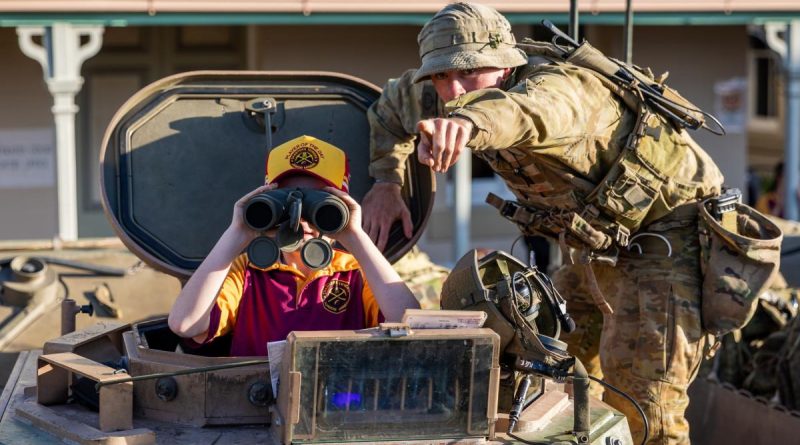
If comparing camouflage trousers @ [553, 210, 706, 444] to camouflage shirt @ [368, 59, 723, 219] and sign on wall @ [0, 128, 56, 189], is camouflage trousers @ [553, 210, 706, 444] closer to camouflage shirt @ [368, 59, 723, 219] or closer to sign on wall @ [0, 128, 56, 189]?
camouflage shirt @ [368, 59, 723, 219]

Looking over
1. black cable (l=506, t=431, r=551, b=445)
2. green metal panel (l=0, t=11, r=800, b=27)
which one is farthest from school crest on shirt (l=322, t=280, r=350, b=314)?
green metal panel (l=0, t=11, r=800, b=27)

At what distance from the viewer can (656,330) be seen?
5883mm

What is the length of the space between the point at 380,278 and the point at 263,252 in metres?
0.48

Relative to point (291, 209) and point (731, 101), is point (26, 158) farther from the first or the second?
point (291, 209)

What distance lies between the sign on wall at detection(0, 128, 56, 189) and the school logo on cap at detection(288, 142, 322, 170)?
10550mm

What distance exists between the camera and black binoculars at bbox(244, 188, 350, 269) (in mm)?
4371

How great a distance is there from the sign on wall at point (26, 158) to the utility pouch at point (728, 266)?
33.4ft

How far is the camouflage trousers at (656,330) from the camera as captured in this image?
585 centimetres

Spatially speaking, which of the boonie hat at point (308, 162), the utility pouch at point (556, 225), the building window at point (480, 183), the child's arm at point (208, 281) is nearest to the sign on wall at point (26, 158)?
the building window at point (480, 183)

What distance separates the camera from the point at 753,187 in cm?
1802

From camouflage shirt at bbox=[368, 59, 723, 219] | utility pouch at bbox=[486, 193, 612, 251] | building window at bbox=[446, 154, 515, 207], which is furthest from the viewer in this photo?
building window at bbox=[446, 154, 515, 207]

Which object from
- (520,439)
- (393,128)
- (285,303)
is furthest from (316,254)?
(393,128)

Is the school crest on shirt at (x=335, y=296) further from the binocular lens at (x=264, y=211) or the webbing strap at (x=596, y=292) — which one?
the webbing strap at (x=596, y=292)

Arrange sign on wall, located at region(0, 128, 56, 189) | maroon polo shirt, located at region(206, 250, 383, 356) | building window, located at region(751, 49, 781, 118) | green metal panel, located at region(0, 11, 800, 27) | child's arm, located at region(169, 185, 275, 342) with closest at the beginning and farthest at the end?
1. child's arm, located at region(169, 185, 275, 342)
2. maroon polo shirt, located at region(206, 250, 383, 356)
3. green metal panel, located at region(0, 11, 800, 27)
4. sign on wall, located at region(0, 128, 56, 189)
5. building window, located at region(751, 49, 781, 118)
